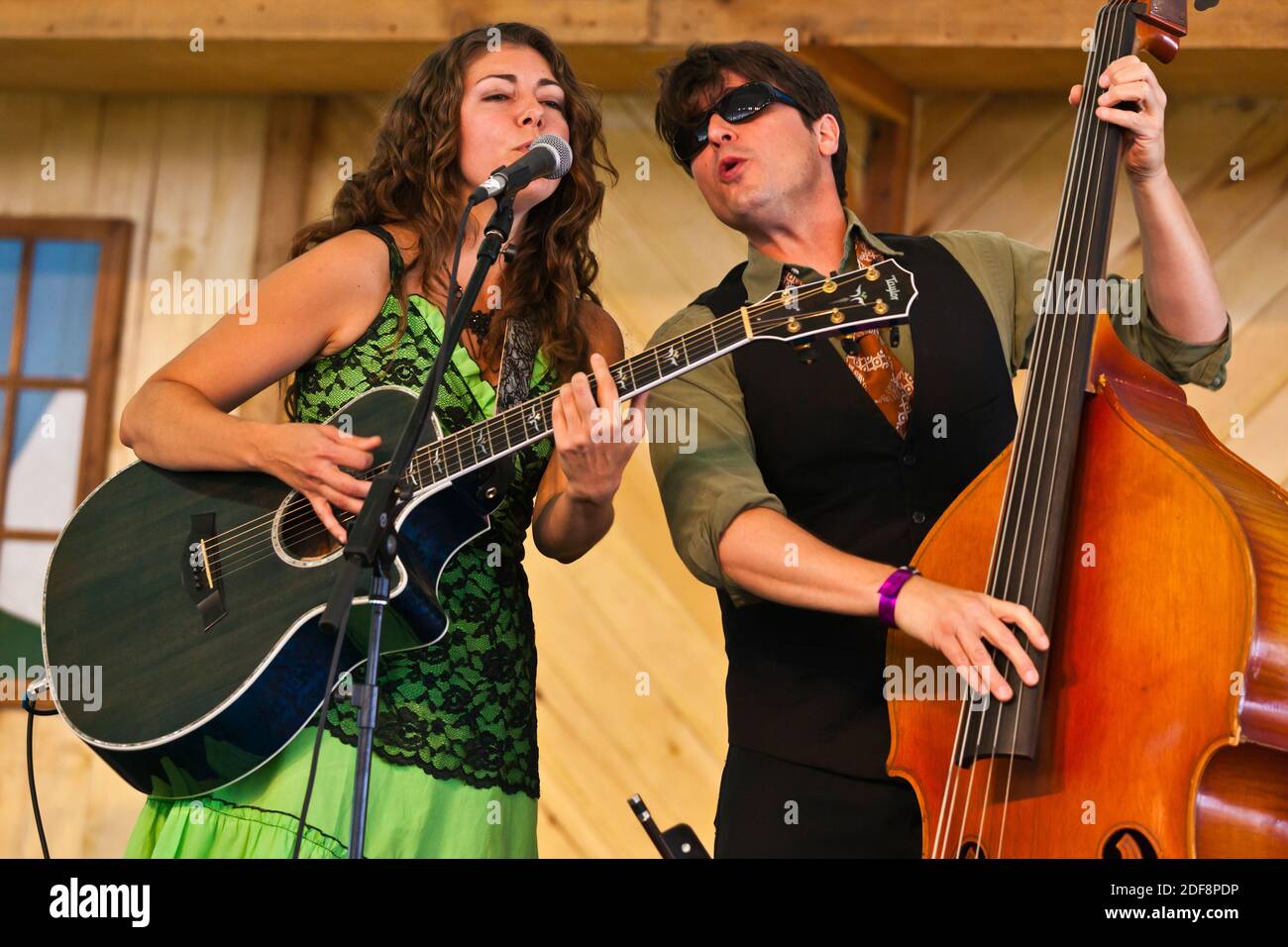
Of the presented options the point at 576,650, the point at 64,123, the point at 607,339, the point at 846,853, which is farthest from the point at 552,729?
the point at 64,123

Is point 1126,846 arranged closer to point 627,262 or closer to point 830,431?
point 830,431

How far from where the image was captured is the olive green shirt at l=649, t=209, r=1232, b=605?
6.52 ft

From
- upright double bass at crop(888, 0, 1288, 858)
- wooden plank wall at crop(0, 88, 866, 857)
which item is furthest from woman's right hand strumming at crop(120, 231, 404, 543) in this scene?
wooden plank wall at crop(0, 88, 866, 857)

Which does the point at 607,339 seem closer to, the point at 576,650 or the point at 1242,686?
the point at 1242,686

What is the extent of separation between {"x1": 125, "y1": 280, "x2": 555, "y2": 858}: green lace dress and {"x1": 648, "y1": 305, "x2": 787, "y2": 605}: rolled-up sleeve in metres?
0.22

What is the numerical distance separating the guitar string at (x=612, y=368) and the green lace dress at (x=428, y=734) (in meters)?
0.08

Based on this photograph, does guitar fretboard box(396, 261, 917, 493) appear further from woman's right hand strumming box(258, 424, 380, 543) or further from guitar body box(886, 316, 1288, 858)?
guitar body box(886, 316, 1288, 858)

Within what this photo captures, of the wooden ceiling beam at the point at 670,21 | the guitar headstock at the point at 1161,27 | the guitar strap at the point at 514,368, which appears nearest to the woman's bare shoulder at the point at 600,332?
the guitar strap at the point at 514,368

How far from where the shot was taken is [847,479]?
6.85ft

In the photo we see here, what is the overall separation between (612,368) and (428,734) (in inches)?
23.1

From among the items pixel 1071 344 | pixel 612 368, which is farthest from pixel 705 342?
pixel 1071 344

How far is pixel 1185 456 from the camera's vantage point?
5.14ft

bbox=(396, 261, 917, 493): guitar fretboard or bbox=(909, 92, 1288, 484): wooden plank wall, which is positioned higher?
bbox=(909, 92, 1288, 484): wooden plank wall

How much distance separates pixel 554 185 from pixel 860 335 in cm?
56
